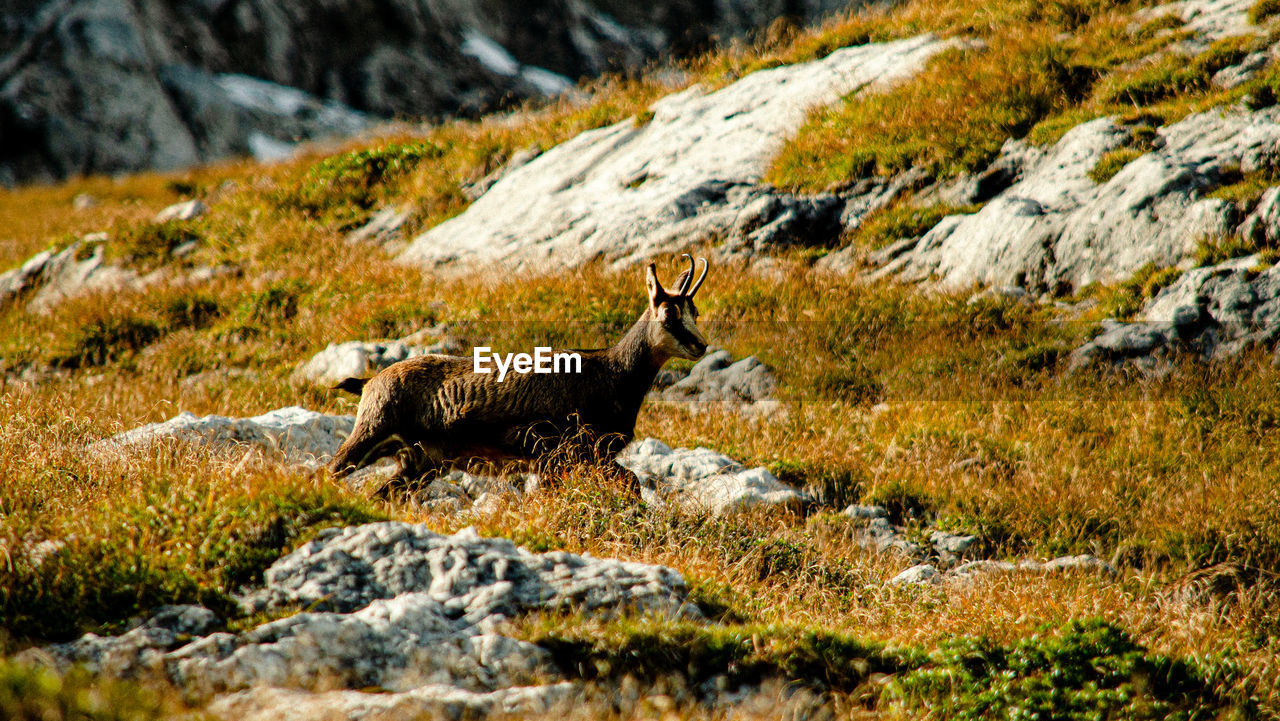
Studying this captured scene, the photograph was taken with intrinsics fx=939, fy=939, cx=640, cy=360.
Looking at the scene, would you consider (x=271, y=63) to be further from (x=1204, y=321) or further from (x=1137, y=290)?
(x=1204, y=321)

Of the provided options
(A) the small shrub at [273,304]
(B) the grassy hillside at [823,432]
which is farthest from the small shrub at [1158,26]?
(A) the small shrub at [273,304]

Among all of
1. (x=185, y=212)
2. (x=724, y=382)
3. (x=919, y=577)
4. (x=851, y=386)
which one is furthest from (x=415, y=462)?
(x=185, y=212)

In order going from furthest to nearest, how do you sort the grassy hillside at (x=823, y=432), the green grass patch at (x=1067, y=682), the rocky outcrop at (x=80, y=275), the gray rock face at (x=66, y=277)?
the gray rock face at (x=66, y=277) < the rocky outcrop at (x=80, y=275) < the grassy hillside at (x=823, y=432) < the green grass patch at (x=1067, y=682)

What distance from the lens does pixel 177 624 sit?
490 cm

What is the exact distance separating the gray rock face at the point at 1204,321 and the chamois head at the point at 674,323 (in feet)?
16.7

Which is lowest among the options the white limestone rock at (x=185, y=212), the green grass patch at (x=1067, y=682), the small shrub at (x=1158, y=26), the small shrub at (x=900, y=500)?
the small shrub at (x=900, y=500)

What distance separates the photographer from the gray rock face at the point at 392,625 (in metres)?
4.40

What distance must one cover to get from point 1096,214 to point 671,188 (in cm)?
688

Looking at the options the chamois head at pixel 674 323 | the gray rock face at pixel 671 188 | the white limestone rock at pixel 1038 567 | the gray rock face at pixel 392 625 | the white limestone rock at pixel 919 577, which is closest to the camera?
the gray rock face at pixel 392 625

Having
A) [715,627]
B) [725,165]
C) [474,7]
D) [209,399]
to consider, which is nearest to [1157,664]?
[715,627]

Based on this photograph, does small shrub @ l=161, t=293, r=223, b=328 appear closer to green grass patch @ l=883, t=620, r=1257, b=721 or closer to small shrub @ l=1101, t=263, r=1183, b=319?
small shrub @ l=1101, t=263, r=1183, b=319

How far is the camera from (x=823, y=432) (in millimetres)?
10039

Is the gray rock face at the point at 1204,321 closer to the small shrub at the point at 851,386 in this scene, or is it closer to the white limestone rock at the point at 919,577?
the small shrub at the point at 851,386

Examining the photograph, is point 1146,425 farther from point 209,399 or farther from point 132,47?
point 132,47
